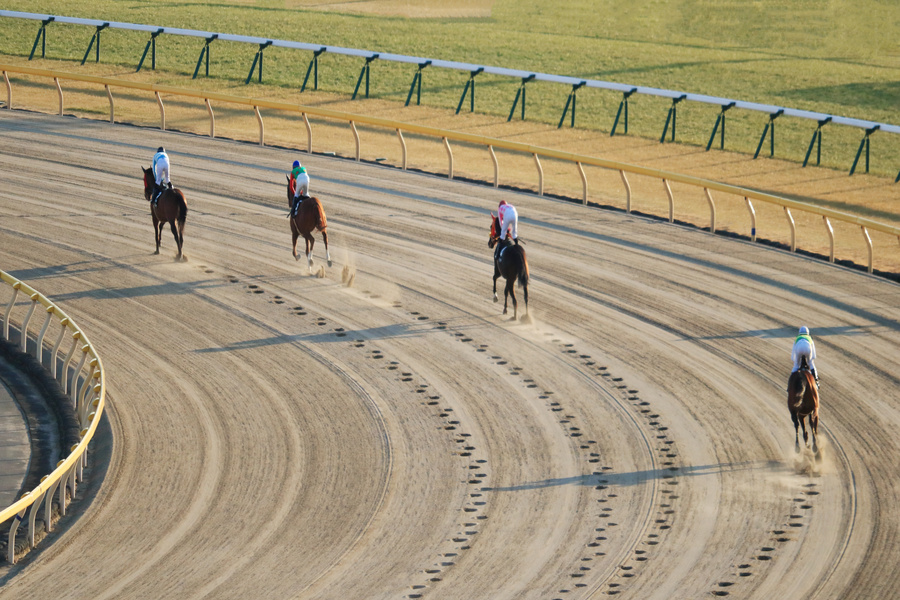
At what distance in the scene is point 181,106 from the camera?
97.6 ft

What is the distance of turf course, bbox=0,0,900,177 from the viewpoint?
34781 millimetres

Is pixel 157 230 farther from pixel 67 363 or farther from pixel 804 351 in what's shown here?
pixel 804 351

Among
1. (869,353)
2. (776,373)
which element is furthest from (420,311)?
(869,353)

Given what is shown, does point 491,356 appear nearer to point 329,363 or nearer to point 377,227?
point 329,363

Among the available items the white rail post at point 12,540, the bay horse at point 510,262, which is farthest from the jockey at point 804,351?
the white rail post at point 12,540

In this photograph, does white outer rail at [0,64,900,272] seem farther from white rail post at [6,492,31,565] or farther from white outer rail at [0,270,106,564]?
white rail post at [6,492,31,565]

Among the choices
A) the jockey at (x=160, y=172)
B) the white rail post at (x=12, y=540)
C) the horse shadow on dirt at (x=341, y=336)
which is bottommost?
the white rail post at (x=12, y=540)

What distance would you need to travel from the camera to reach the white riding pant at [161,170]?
1834 centimetres

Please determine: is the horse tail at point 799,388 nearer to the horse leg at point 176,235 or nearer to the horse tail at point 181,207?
the horse tail at point 181,207

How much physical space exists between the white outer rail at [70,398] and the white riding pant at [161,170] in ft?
8.61

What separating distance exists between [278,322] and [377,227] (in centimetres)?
469

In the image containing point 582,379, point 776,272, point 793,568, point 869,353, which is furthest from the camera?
point 776,272

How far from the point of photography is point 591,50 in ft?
152

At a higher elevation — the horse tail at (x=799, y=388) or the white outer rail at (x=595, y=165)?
the white outer rail at (x=595, y=165)
